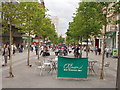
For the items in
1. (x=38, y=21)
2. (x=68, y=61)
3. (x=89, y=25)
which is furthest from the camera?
(x=89, y=25)

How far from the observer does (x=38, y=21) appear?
56.7 ft

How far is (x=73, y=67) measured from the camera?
Result: 33.0 feet

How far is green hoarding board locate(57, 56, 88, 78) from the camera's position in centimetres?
1002

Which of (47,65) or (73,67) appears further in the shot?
(47,65)

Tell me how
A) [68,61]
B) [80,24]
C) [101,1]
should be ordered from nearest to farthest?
1. [68,61]
2. [101,1]
3. [80,24]

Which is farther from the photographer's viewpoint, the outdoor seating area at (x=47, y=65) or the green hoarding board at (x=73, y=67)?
the outdoor seating area at (x=47, y=65)

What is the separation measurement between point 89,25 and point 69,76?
34.8 feet

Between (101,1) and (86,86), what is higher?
(101,1)

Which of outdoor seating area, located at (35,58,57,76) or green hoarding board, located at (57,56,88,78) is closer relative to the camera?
green hoarding board, located at (57,56,88,78)

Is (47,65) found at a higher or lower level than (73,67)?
lower

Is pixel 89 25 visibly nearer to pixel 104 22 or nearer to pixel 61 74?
pixel 104 22

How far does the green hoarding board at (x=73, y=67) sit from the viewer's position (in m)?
10.0

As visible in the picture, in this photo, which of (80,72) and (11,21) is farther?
(11,21)

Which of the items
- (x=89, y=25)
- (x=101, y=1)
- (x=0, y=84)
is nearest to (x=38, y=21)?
(x=89, y=25)
